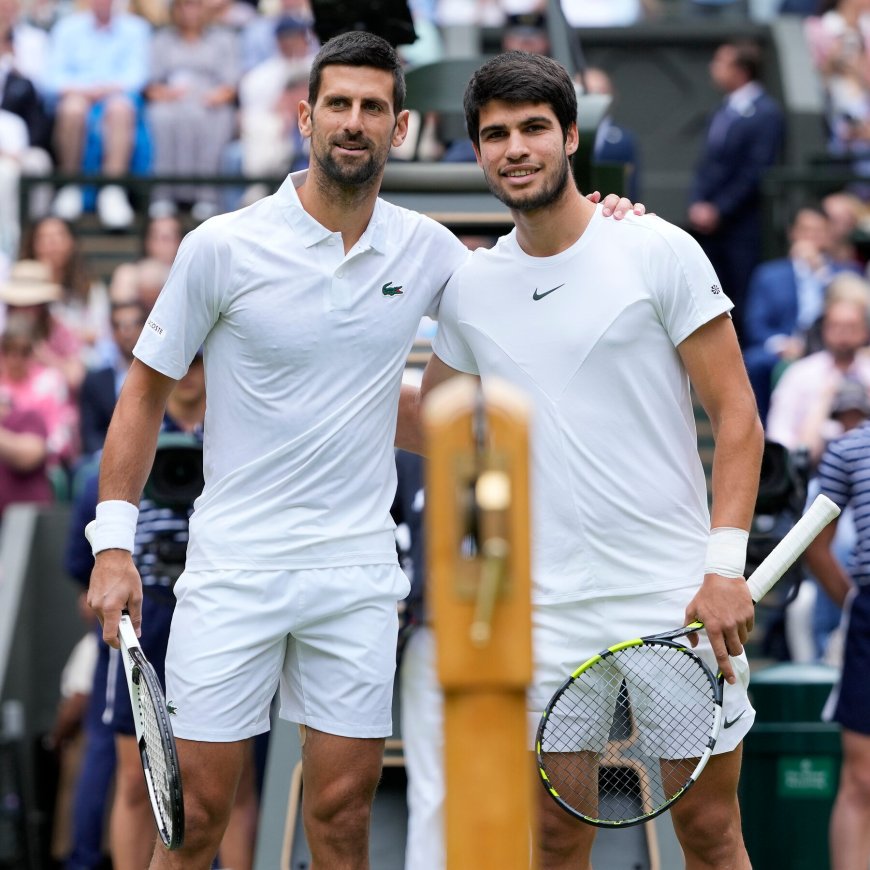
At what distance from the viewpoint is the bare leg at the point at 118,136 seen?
12.6 meters

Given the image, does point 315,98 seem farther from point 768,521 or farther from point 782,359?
point 782,359

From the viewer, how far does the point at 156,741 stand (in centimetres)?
430

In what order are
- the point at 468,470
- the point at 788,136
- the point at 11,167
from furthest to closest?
the point at 788,136 → the point at 11,167 → the point at 468,470

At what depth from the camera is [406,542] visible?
650cm

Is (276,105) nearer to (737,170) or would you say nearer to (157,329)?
(737,170)

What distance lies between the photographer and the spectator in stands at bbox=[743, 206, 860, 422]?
1091 cm

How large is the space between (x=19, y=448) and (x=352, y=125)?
5.09m

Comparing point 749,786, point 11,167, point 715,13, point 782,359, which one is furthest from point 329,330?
point 715,13

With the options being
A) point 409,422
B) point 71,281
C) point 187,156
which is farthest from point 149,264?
point 409,422

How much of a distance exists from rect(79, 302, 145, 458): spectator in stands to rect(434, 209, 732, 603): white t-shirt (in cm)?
519

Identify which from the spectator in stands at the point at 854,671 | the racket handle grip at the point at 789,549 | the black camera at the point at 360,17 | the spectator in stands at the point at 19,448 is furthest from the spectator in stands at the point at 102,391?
the racket handle grip at the point at 789,549

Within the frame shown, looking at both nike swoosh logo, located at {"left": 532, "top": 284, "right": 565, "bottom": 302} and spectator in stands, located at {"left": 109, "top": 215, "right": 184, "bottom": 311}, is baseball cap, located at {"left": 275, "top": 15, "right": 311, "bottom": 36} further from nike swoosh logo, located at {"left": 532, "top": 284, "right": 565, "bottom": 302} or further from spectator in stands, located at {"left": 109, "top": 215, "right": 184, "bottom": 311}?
nike swoosh logo, located at {"left": 532, "top": 284, "right": 565, "bottom": 302}

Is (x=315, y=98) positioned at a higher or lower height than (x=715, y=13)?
lower

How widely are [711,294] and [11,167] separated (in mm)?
8721
